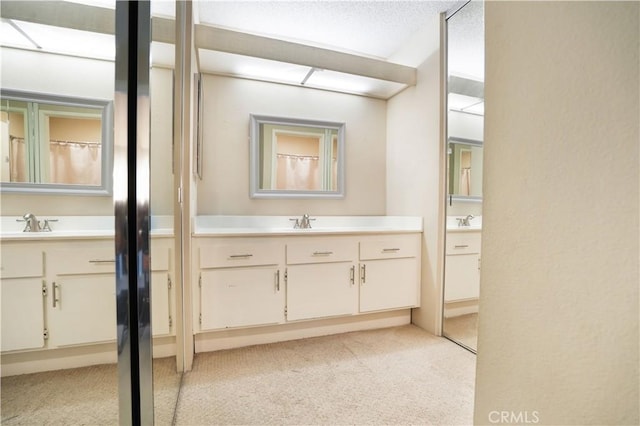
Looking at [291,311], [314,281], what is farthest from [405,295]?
[291,311]

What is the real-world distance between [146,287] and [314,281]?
126 centimetres

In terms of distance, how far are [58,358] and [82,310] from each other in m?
0.16

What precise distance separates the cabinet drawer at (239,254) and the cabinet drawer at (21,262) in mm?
896

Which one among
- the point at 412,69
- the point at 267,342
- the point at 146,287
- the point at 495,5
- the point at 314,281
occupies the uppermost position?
the point at 412,69

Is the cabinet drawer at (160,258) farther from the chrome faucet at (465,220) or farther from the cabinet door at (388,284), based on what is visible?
the chrome faucet at (465,220)

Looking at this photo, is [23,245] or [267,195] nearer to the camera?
[23,245]

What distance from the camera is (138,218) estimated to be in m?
0.82

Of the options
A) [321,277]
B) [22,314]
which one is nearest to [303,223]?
[321,277]

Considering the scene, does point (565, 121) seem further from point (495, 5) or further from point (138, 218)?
point (138, 218)

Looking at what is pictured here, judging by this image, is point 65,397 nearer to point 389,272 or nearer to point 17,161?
point 17,161

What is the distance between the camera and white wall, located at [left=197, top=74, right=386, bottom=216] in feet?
7.39

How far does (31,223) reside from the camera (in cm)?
69

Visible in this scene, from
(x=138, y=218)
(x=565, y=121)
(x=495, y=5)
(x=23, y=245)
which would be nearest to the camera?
(x=565, y=121)

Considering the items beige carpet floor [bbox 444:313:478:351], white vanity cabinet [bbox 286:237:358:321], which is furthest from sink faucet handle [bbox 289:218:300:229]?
beige carpet floor [bbox 444:313:478:351]
